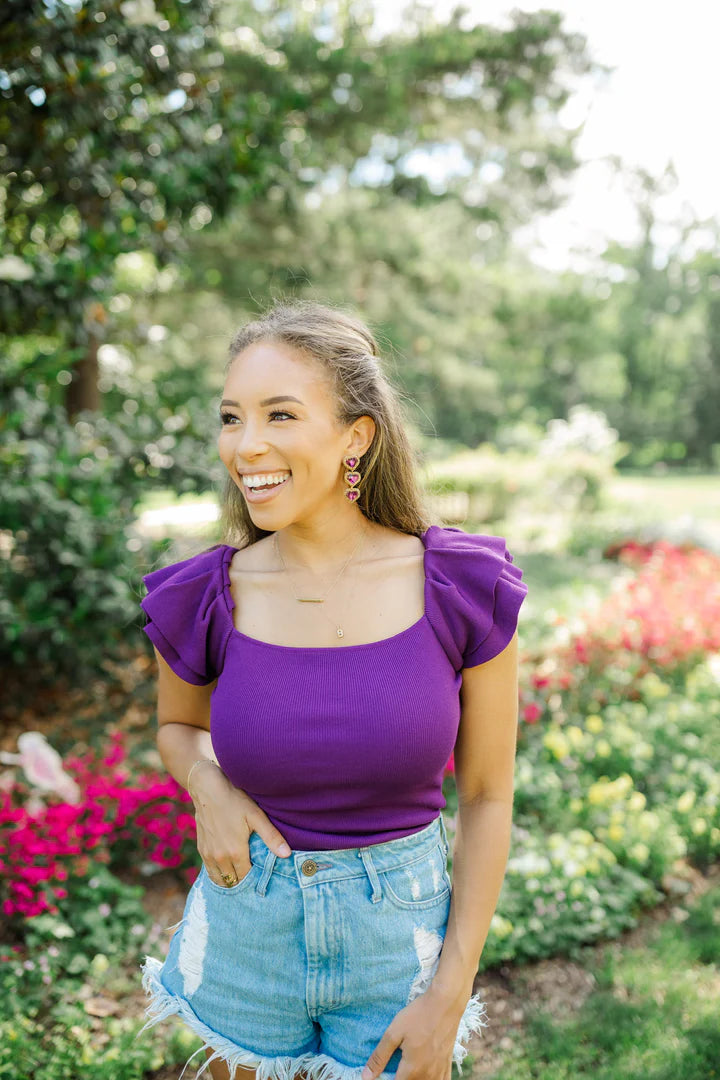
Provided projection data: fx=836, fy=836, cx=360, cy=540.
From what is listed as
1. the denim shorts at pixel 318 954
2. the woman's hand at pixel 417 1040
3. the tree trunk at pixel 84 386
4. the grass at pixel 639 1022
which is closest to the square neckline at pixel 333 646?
the denim shorts at pixel 318 954

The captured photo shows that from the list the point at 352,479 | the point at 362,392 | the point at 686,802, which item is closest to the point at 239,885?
the point at 352,479

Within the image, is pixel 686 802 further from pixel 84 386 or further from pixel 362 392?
pixel 84 386

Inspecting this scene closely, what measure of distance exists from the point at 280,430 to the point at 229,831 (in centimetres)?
75

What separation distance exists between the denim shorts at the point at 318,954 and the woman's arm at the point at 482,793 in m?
0.05

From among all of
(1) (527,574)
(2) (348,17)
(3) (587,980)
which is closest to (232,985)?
(3) (587,980)

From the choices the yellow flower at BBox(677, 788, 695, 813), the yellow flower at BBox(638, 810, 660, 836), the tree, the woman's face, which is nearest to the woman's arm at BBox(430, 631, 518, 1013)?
the woman's face

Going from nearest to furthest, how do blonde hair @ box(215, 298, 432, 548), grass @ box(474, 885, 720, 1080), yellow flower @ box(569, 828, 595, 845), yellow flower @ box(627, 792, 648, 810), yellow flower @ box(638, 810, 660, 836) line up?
1. blonde hair @ box(215, 298, 432, 548)
2. grass @ box(474, 885, 720, 1080)
3. yellow flower @ box(569, 828, 595, 845)
4. yellow flower @ box(638, 810, 660, 836)
5. yellow flower @ box(627, 792, 648, 810)

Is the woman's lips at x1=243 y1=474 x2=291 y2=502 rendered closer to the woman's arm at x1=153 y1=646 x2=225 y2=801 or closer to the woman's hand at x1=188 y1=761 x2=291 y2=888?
the woman's arm at x1=153 y1=646 x2=225 y2=801

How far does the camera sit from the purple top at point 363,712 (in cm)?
145

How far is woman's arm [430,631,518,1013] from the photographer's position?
59.7 inches

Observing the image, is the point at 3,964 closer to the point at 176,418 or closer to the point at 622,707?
the point at 176,418

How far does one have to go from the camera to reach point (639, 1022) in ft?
8.96

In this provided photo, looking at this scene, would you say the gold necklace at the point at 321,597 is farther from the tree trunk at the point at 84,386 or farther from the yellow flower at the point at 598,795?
the tree trunk at the point at 84,386

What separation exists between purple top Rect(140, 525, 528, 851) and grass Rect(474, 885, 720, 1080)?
5.12 feet
